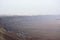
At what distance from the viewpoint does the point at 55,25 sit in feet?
5.10

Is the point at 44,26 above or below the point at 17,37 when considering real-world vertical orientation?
above

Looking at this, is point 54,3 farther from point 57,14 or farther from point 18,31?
point 18,31

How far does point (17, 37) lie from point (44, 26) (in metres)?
0.36

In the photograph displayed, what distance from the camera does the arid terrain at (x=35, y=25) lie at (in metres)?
1.54

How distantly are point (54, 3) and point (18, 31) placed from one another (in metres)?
0.57

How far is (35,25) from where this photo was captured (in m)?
1.56

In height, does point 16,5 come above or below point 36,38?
above

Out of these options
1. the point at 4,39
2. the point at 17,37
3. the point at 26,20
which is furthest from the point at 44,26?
the point at 4,39

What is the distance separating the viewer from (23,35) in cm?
153

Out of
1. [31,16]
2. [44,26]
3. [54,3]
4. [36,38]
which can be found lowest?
[36,38]

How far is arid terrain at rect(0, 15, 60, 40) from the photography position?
5.04 ft

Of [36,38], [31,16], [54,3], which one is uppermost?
[54,3]

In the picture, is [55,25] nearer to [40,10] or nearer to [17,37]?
[40,10]

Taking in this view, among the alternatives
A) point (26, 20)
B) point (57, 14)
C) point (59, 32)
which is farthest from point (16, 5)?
point (59, 32)
